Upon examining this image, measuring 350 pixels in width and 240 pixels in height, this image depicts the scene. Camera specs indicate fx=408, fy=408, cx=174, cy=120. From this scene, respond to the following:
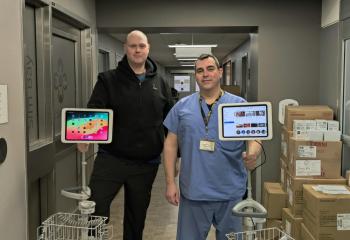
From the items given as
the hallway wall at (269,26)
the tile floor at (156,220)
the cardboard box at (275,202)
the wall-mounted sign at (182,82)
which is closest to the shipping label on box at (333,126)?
the cardboard box at (275,202)

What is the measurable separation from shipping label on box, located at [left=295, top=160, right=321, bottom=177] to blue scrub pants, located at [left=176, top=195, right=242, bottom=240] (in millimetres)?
1228

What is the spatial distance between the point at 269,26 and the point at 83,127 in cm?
268

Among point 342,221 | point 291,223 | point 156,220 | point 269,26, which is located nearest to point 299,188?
point 291,223

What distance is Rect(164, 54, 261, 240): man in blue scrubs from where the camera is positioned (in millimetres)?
2076

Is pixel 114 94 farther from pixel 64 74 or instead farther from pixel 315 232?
pixel 315 232

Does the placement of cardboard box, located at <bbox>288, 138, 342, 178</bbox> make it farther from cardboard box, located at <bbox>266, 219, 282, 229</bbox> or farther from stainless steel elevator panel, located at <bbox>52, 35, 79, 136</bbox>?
stainless steel elevator panel, located at <bbox>52, 35, 79, 136</bbox>

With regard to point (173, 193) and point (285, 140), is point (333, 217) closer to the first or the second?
point (285, 140)

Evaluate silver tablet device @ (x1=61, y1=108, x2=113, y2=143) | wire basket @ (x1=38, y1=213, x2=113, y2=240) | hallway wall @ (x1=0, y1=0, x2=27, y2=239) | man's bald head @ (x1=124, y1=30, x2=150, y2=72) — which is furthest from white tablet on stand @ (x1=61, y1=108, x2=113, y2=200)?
man's bald head @ (x1=124, y1=30, x2=150, y2=72)

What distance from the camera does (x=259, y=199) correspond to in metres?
4.11

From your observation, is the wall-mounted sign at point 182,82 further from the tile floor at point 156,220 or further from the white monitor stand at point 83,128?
the white monitor stand at point 83,128

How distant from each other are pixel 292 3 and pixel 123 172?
101 inches

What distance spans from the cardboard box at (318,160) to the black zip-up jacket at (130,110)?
1.29 meters

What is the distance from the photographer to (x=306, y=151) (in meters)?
3.18

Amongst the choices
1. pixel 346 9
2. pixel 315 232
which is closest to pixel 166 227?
pixel 315 232
